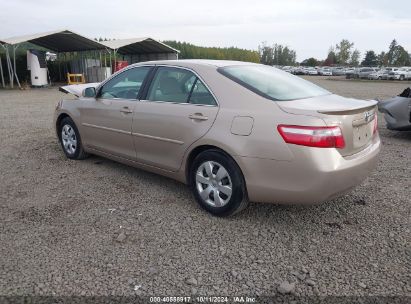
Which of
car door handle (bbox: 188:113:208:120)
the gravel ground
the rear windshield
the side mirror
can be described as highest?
the rear windshield

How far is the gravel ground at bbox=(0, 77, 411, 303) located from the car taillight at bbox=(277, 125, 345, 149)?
0.91 m

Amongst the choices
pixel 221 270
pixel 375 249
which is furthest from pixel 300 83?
pixel 221 270

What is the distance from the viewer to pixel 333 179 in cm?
316

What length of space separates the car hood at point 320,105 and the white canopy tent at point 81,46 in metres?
20.6

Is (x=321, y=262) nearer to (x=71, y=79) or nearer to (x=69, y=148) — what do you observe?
(x=69, y=148)

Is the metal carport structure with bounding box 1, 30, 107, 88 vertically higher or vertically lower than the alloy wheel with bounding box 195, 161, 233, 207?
higher

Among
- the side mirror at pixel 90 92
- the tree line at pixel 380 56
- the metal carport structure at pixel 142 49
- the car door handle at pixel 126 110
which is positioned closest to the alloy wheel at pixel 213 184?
the car door handle at pixel 126 110

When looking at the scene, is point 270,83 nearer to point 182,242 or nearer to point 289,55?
point 182,242

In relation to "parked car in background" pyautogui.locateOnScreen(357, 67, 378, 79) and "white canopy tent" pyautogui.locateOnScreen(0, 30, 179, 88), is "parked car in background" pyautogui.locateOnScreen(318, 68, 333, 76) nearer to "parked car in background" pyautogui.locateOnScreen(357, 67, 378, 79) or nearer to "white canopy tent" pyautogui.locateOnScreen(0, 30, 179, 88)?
"parked car in background" pyautogui.locateOnScreen(357, 67, 378, 79)

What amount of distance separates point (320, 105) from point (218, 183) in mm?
1215

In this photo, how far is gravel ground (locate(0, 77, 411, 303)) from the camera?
8.98 ft

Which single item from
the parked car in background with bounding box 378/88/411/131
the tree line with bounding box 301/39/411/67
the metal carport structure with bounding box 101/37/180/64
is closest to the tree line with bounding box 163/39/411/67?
the tree line with bounding box 301/39/411/67

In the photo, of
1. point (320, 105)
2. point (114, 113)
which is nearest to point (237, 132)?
point (320, 105)

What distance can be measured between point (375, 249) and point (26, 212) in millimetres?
3420
